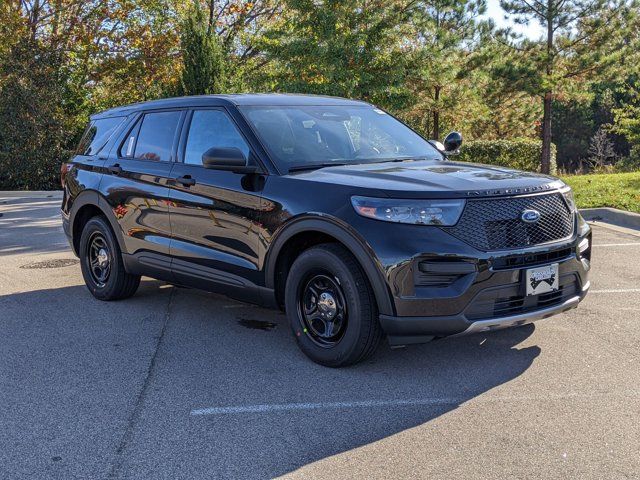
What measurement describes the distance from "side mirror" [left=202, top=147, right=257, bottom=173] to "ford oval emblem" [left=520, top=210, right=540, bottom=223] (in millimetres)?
1884

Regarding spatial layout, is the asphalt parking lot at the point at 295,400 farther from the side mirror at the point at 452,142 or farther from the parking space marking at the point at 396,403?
the side mirror at the point at 452,142

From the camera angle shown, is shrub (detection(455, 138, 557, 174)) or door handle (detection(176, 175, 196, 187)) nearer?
door handle (detection(176, 175, 196, 187))

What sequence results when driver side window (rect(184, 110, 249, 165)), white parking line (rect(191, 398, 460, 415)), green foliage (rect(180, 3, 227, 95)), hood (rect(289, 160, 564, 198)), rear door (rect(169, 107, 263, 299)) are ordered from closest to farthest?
A: white parking line (rect(191, 398, 460, 415)) < hood (rect(289, 160, 564, 198)) < rear door (rect(169, 107, 263, 299)) < driver side window (rect(184, 110, 249, 165)) < green foliage (rect(180, 3, 227, 95))

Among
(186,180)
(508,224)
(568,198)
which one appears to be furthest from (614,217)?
(186,180)

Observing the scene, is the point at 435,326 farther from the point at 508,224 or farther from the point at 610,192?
the point at 610,192

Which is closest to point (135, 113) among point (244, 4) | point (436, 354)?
point (436, 354)

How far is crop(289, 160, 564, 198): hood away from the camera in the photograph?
442cm

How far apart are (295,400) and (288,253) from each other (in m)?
1.15

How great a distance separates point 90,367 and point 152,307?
5.78 feet

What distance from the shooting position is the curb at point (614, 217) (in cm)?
1070

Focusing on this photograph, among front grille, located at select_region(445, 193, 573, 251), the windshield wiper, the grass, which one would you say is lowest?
the grass

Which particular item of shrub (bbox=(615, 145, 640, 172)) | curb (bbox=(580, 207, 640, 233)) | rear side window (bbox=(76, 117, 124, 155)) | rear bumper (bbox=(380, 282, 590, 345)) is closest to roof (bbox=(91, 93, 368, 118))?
rear side window (bbox=(76, 117, 124, 155))

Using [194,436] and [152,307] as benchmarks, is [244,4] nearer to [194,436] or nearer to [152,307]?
[152,307]

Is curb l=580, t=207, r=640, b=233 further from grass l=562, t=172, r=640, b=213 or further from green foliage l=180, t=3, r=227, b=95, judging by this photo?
green foliage l=180, t=3, r=227, b=95
